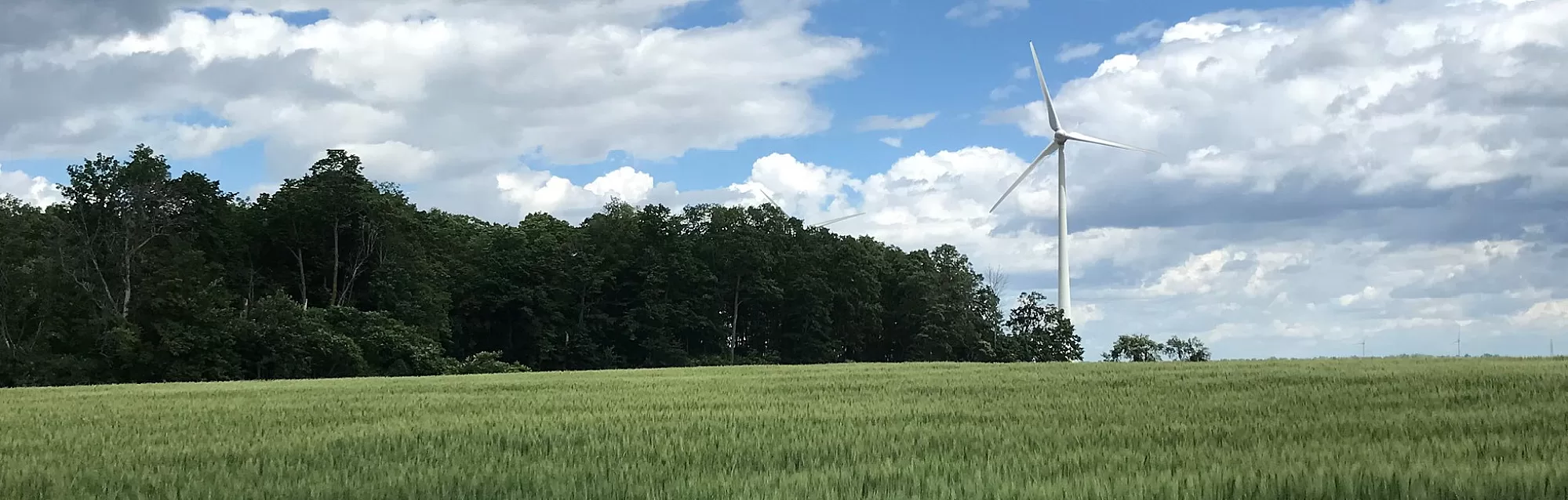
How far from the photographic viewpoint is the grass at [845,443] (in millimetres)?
8086

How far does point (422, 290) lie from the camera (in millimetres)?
66250

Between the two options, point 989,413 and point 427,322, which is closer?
point 989,413

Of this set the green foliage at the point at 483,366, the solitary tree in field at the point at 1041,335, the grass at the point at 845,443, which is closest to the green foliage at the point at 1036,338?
the solitary tree in field at the point at 1041,335

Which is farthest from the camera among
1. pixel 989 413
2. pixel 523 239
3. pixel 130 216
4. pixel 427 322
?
pixel 523 239

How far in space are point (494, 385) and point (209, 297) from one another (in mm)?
35765

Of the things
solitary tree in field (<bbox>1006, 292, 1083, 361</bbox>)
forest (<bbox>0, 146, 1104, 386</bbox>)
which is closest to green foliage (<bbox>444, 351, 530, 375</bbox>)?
forest (<bbox>0, 146, 1104, 386</bbox>)

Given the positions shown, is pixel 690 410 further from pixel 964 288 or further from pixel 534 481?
pixel 964 288

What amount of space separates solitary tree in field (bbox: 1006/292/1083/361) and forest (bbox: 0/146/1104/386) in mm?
125

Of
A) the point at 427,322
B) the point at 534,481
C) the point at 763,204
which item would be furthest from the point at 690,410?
the point at 763,204

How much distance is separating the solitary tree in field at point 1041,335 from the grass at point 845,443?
155ft

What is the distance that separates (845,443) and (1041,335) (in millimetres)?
63520

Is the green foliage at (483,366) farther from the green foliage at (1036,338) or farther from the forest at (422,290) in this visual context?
the green foliage at (1036,338)

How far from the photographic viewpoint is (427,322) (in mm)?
66000

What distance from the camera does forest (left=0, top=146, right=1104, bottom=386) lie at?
5416 centimetres
